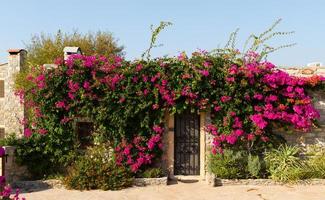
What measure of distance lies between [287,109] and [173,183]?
401 cm

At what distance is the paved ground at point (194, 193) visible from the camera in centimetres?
918

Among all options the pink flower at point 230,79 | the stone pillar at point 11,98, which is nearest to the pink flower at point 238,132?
the pink flower at point 230,79

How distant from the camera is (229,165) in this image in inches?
423

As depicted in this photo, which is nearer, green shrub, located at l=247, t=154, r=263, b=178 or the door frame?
green shrub, located at l=247, t=154, r=263, b=178

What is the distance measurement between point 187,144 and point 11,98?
44.3 ft

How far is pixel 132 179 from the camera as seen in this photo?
34.4ft

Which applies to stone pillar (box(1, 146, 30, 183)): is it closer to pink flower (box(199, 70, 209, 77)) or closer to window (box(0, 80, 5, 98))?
pink flower (box(199, 70, 209, 77))

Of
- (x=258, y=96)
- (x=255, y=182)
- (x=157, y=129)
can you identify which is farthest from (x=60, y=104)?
(x=255, y=182)

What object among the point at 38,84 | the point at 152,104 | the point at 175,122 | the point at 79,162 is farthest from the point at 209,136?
the point at 38,84

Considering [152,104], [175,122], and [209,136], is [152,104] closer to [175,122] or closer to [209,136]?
[175,122]

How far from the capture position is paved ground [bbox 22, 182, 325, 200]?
9.18 meters

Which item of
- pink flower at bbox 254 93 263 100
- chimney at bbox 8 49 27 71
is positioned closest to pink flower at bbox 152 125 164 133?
pink flower at bbox 254 93 263 100

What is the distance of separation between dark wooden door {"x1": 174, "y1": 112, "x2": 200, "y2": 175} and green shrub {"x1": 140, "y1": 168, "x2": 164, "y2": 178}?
2.58 ft

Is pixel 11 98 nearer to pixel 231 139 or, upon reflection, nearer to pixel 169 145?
pixel 169 145
